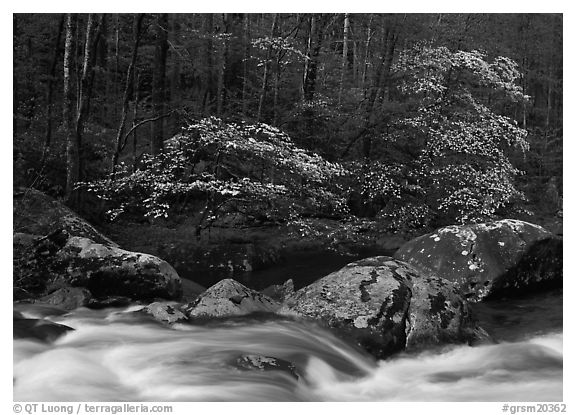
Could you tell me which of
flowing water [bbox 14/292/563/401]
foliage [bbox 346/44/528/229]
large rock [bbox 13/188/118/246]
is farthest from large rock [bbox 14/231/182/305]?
foliage [bbox 346/44/528/229]

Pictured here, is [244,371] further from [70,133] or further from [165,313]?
[70,133]

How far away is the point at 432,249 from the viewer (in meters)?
6.83

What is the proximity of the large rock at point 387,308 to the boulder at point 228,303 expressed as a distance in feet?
1.00

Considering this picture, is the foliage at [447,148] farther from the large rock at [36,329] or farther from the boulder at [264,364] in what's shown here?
the large rock at [36,329]

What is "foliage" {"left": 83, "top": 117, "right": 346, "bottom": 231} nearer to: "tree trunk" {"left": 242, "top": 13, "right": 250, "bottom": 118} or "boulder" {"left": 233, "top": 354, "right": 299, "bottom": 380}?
"tree trunk" {"left": 242, "top": 13, "right": 250, "bottom": 118}

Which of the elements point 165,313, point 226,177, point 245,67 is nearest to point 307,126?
point 226,177

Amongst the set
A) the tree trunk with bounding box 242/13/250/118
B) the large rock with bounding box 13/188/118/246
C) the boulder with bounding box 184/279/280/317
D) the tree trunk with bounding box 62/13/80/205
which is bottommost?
the boulder with bounding box 184/279/280/317

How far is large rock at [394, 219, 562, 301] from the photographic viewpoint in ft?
21.2

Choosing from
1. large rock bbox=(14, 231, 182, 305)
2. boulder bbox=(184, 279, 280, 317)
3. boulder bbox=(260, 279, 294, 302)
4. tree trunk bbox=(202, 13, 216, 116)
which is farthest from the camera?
tree trunk bbox=(202, 13, 216, 116)

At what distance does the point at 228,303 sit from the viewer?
481 cm

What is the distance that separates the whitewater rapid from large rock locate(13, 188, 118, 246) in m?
1.42

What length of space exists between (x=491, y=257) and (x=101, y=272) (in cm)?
509
